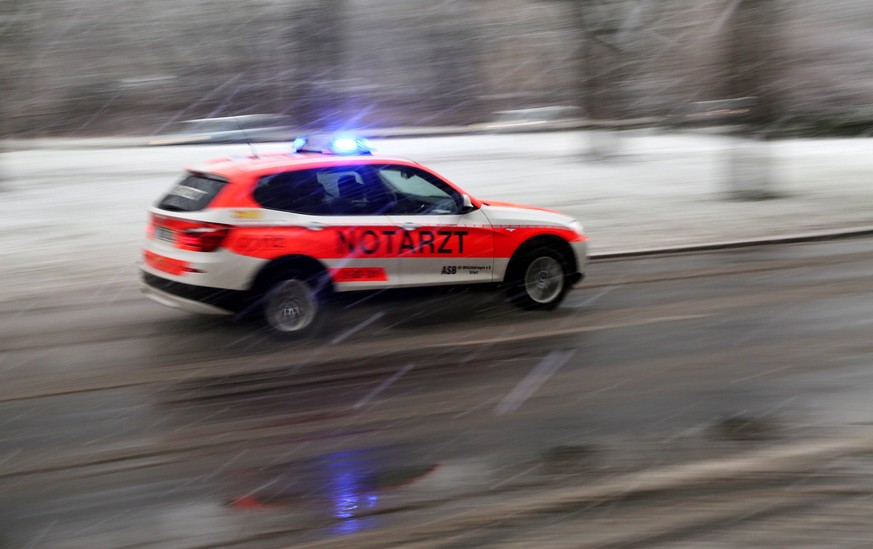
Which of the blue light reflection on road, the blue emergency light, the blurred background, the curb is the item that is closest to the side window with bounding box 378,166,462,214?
the blue emergency light

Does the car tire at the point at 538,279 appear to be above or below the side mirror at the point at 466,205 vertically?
below

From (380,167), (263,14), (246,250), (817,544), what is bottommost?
(817,544)

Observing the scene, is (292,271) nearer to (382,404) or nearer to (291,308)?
(291,308)

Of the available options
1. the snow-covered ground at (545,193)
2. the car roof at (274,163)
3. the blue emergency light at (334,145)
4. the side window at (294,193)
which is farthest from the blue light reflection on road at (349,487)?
the snow-covered ground at (545,193)

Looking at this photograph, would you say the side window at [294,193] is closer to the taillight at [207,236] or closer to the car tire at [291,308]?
the taillight at [207,236]

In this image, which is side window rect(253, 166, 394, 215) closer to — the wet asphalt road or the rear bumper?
the rear bumper

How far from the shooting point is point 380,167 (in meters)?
9.06

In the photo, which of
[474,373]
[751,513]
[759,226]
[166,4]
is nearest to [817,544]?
A: [751,513]

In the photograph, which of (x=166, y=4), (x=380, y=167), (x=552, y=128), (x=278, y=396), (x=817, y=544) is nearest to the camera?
(x=817, y=544)

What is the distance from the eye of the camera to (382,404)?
6.85 meters

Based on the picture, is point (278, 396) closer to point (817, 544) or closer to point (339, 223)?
point (339, 223)

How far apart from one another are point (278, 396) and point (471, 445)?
65.9 inches

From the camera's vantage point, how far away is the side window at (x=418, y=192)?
9.12 m

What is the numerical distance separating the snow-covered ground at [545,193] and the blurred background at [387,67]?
8.25 metres
